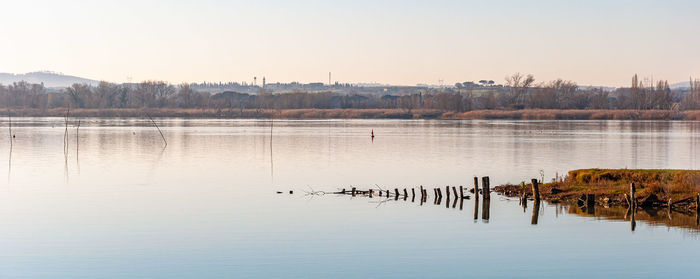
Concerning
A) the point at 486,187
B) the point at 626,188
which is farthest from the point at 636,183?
the point at 486,187

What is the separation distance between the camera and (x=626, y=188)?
25703 mm

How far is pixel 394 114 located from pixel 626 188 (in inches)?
5224

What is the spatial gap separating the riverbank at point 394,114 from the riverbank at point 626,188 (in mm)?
115568

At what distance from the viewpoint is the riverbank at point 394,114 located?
146 m

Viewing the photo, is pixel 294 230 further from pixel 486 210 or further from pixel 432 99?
pixel 432 99

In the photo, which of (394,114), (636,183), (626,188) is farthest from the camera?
(394,114)

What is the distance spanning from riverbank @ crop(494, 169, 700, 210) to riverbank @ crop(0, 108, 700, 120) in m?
116

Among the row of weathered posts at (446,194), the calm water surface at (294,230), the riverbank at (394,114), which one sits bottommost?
the calm water surface at (294,230)

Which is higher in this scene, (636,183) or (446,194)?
(636,183)

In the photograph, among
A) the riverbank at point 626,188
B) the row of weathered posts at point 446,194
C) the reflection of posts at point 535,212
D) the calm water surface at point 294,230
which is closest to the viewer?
the calm water surface at point 294,230

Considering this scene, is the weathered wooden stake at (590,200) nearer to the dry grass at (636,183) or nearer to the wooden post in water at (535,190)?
the dry grass at (636,183)

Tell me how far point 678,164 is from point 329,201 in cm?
2346

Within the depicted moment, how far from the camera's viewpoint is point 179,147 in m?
59.2

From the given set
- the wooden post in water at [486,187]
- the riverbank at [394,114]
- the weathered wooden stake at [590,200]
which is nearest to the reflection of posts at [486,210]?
the wooden post in water at [486,187]
